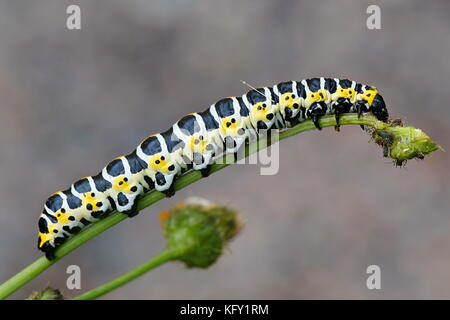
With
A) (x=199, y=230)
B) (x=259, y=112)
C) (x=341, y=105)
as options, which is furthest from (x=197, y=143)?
(x=341, y=105)

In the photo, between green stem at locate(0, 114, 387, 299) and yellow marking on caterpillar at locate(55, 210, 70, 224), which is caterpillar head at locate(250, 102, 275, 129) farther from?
yellow marking on caterpillar at locate(55, 210, 70, 224)

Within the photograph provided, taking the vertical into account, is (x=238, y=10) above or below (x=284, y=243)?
above

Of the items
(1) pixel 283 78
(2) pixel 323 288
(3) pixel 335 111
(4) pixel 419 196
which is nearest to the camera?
(3) pixel 335 111

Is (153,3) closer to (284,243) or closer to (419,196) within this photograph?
(284,243)

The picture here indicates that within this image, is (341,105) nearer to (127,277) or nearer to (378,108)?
(378,108)

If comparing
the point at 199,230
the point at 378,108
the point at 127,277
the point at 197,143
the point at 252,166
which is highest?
the point at 378,108

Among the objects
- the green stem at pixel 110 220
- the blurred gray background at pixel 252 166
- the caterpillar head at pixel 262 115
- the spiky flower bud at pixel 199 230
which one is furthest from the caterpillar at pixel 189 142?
the blurred gray background at pixel 252 166

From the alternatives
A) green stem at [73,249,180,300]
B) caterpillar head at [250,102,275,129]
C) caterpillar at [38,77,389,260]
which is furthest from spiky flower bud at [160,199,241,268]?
caterpillar head at [250,102,275,129]

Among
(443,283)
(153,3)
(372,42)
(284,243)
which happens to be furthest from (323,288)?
(153,3)
